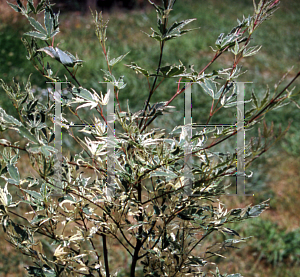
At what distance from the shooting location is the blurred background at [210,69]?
6.92 ft

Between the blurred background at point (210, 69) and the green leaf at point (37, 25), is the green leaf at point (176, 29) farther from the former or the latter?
the blurred background at point (210, 69)

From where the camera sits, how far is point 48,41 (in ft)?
2.49

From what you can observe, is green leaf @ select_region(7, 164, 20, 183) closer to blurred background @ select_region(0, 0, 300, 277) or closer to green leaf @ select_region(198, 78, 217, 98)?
green leaf @ select_region(198, 78, 217, 98)

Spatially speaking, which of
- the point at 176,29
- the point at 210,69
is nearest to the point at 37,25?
the point at 176,29

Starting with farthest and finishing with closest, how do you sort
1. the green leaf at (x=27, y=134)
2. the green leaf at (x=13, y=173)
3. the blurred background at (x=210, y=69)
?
the blurred background at (x=210, y=69), the green leaf at (x=13, y=173), the green leaf at (x=27, y=134)

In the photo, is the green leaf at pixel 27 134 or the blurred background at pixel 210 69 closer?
the green leaf at pixel 27 134

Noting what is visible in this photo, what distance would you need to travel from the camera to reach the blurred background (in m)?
2.11

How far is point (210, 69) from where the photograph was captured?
13.5ft

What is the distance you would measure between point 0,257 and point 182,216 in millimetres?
1617

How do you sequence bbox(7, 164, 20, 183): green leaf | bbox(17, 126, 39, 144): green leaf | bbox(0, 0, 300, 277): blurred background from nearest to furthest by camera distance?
1. bbox(17, 126, 39, 144): green leaf
2. bbox(7, 164, 20, 183): green leaf
3. bbox(0, 0, 300, 277): blurred background

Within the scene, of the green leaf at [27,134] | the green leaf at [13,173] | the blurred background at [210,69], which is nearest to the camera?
the green leaf at [27,134]

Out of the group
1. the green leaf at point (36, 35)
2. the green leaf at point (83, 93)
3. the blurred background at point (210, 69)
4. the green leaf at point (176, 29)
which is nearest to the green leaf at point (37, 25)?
Answer: the green leaf at point (36, 35)

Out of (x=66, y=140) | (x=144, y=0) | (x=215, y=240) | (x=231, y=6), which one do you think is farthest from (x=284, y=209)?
(x=231, y=6)

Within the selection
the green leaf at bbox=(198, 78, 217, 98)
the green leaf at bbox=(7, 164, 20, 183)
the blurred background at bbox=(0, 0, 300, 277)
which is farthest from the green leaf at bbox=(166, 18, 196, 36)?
the blurred background at bbox=(0, 0, 300, 277)
